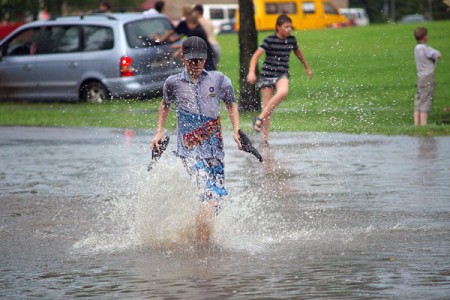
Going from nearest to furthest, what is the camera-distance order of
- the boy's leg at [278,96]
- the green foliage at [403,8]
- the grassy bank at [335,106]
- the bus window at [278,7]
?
the boy's leg at [278,96] < the grassy bank at [335,106] < the bus window at [278,7] < the green foliage at [403,8]

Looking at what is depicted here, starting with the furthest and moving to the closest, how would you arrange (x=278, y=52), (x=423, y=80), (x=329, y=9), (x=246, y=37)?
(x=329, y=9), (x=246, y=37), (x=423, y=80), (x=278, y=52)

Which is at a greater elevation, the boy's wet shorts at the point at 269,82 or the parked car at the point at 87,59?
the boy's wet shorts at the point at 269,82

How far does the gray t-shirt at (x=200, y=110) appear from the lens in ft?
29.4

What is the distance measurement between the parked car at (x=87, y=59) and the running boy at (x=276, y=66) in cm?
659

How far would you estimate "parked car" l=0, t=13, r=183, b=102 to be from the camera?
2281cm

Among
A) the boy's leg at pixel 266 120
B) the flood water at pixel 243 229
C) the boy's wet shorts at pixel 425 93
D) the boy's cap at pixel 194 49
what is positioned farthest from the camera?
the boy's wet shorts at pixel 425 93

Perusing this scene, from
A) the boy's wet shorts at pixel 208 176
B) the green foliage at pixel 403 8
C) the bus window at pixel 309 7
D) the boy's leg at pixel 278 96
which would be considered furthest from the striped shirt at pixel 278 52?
the bus window at pixel 309 7

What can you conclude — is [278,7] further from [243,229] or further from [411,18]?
[243,229]

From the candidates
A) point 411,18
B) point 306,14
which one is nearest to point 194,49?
point 306,14

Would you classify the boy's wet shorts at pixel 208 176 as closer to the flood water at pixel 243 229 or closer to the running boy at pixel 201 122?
the running boy at pixel 201 122

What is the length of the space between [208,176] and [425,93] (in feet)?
30.2

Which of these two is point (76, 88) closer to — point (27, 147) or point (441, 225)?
point (27, 147)

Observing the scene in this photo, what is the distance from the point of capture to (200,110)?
8977mm

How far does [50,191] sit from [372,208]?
3.68m
